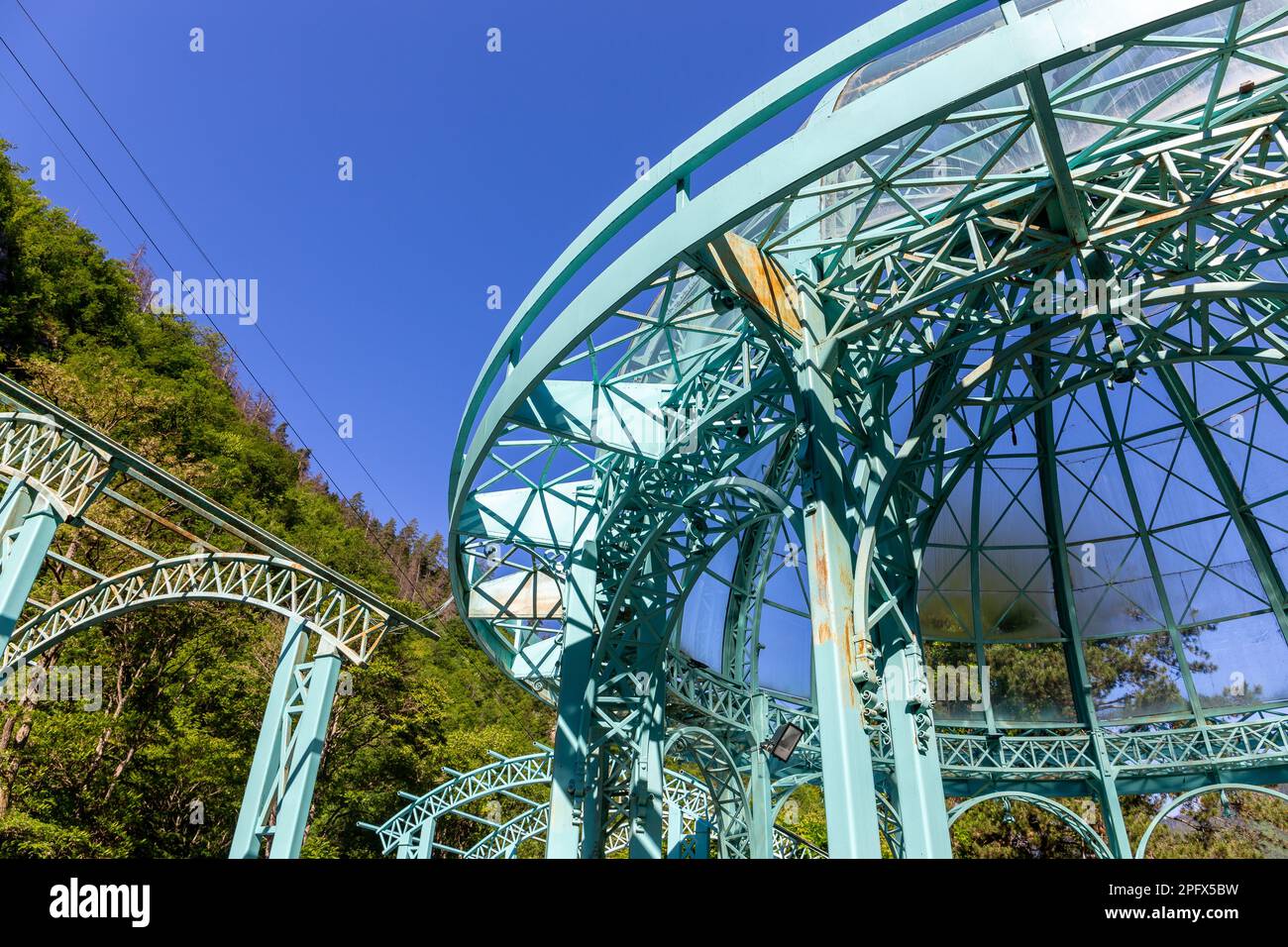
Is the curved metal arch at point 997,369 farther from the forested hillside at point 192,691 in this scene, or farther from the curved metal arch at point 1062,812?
the forested hillside at point 192,691

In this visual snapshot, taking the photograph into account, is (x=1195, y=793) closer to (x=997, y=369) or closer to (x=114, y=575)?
(x=997, y=369)

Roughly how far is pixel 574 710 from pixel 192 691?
16.1 meters

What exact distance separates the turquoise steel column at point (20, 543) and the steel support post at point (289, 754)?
355cm

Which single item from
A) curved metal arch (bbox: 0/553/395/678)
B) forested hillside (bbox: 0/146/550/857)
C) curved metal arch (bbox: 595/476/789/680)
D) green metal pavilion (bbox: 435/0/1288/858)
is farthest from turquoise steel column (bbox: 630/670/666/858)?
forested hillside (bbox: 0/146/550/857)

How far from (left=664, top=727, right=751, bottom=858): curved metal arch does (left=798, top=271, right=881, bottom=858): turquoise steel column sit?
28.1 feet

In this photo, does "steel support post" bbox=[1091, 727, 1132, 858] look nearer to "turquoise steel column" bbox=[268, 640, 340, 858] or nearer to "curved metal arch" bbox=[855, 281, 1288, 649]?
"curved metal arch" bbox=[855, 281, 1288, 649]

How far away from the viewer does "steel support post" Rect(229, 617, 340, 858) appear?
11.7 metres

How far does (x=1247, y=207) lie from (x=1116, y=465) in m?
10.5

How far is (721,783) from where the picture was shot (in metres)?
17.2

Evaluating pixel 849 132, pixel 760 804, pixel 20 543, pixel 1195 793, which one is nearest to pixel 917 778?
pixel 849 132

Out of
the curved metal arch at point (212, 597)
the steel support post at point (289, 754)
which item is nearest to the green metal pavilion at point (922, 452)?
the curved metal arch at point (212, 597)

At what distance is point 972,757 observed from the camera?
19609mm
